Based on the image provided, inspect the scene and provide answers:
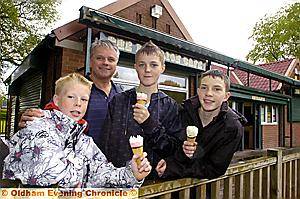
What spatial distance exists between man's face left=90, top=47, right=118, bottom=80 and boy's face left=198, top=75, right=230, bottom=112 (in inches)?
16.6

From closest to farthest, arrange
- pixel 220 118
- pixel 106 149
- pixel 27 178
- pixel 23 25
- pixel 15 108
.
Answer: pixel 27 178, pixel 106 149, pixel 220 118, pixel 23 25, pixel 15 108

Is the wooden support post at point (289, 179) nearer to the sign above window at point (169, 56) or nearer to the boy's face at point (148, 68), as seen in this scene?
the sign above window at point (169, 56)

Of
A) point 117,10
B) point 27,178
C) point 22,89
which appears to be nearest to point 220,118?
point 27,178

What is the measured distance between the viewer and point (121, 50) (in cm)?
191

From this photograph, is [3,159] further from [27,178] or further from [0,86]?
[0,86]

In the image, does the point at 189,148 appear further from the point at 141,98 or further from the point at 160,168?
the point at 141,98

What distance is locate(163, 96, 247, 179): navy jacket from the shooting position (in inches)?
48.5

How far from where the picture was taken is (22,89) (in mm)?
2236

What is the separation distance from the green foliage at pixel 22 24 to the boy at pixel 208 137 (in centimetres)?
84

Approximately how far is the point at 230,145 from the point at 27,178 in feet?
2.62

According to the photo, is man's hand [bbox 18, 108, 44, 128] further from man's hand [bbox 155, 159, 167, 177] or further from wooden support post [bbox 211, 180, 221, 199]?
wooden support post [bbox 211, 180, 221, 199]

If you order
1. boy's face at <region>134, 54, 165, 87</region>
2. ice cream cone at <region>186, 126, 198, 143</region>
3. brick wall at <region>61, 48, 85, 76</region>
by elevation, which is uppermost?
brick wall at <region>61, 48, 85, 76</region>

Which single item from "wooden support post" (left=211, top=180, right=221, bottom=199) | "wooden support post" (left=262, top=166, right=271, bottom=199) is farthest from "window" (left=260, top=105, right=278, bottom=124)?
"wooden support post" (left=211, top=180, right=221, bottom=199)

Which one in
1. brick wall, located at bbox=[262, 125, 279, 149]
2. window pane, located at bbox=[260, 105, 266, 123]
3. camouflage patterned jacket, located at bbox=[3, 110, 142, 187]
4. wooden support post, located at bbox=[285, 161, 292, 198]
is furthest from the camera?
brick wall, located at bbox=[262, 125, 279, 149]
